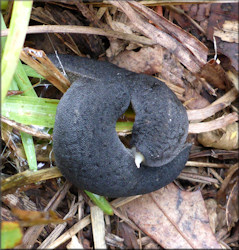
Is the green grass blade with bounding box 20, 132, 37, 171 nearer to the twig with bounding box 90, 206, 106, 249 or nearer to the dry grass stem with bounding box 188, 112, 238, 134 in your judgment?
the twig with bounding box 90, 206, 106, 249

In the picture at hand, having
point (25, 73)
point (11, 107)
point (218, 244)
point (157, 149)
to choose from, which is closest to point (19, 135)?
point (11, 107)

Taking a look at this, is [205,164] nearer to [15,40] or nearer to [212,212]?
[212,212]

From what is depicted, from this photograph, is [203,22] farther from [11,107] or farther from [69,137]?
[11,107]

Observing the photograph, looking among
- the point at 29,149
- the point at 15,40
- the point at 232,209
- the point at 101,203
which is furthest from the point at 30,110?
the point at 232,209

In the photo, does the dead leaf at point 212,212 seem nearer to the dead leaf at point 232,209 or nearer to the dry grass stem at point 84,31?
the dead leaf at point 232,209

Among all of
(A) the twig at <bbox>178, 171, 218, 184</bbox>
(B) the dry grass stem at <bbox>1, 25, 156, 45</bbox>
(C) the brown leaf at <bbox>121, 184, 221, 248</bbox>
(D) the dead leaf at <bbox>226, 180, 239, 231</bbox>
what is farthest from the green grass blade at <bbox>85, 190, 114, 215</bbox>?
(B) the dry grass stem at <bbox>1, 25, 156, 45</bbox>

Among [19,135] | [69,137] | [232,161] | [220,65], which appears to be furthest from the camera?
[232,161]
